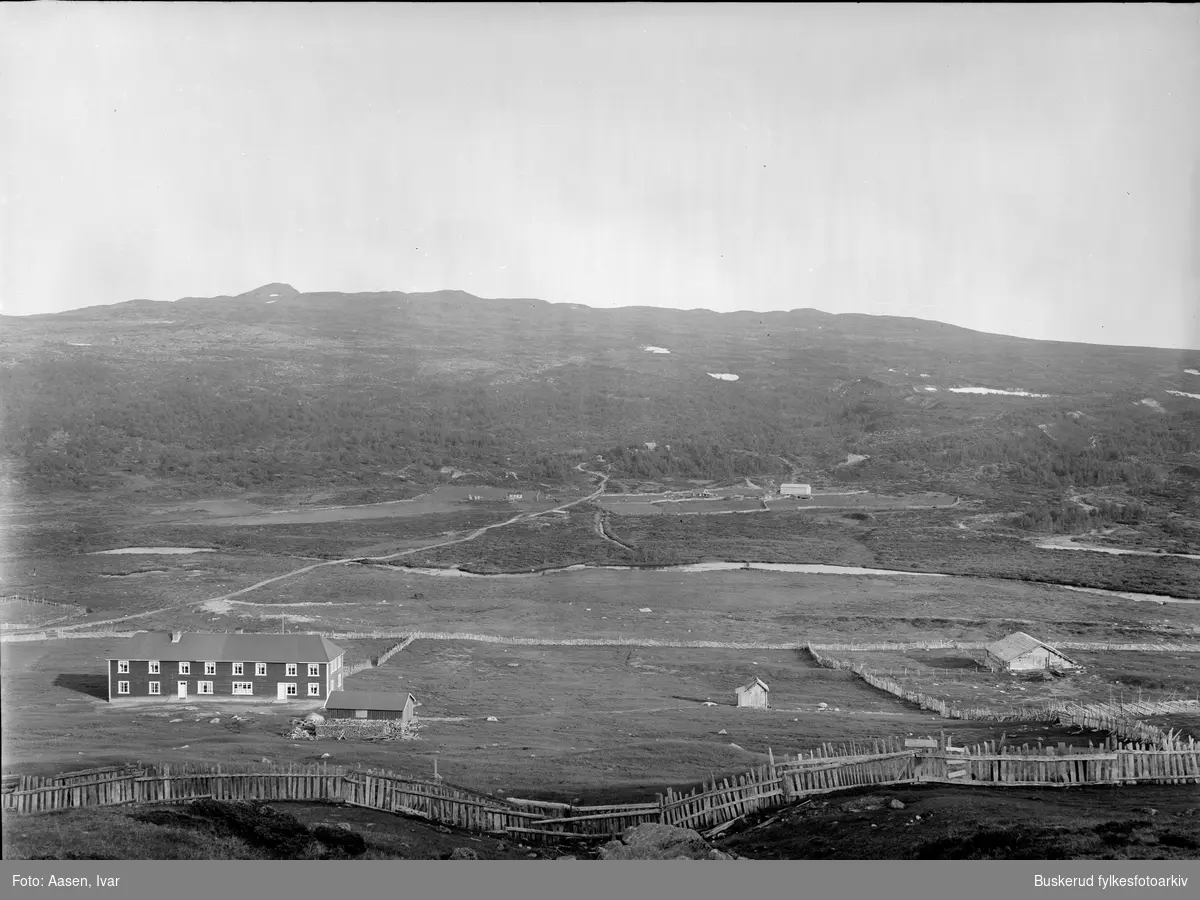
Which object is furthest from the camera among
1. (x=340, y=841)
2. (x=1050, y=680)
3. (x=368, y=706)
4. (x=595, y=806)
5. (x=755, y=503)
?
(x=755, y=503)

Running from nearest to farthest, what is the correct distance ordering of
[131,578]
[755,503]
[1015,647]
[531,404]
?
[1015,647]
[131,578]
[755,503]
[531,404]

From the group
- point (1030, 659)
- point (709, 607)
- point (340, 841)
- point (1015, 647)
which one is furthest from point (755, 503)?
point (340, 841)

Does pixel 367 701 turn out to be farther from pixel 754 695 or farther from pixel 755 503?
pixel 755 503

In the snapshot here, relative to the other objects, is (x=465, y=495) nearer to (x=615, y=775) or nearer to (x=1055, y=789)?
(x=615, y=775)

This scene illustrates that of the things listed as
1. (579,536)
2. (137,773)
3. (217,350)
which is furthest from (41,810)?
(217,350)

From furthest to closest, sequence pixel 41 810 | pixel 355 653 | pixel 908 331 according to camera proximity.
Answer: pixel 908 331, pixel 355 653, pixel 41 810

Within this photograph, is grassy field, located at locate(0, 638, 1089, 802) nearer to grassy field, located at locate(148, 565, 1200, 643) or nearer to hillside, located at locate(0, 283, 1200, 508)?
grassy field, located at locate(148, 565, 1200, 643)
